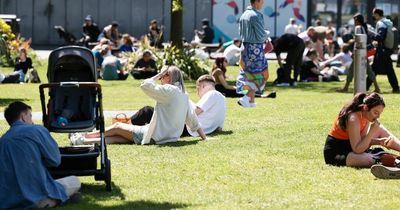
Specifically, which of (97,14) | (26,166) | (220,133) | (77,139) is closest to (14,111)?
(26,166)

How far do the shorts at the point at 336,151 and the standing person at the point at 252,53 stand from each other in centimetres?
728

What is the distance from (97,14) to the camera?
46.0m

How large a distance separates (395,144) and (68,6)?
3556cm

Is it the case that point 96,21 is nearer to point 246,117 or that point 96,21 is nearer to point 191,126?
point 246,117

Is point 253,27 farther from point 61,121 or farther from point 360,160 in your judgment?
point 61,121

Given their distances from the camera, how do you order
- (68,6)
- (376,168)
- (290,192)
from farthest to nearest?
(68,6)
(376,168)
(290,192)

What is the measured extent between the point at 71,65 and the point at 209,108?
12.1 ft

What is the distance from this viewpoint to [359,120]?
10984mm

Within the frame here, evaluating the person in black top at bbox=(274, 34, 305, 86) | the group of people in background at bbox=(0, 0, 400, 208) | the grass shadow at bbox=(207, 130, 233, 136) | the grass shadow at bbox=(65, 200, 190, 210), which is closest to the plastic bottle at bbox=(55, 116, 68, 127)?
the group of people in background at bbox=(0, 0, 400, 208)

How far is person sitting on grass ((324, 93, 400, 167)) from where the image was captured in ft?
35.8

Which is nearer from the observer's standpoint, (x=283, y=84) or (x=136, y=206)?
(x=136, y=206)

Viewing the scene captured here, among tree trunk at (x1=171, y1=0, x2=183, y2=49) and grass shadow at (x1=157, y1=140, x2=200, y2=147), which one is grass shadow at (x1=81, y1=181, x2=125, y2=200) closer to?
grass shadow at (x1=157, y1=140, x2=200, y2=147)

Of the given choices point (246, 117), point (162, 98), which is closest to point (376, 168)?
Answer: point (162, 98)

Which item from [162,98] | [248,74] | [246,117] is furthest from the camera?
[248,74]
